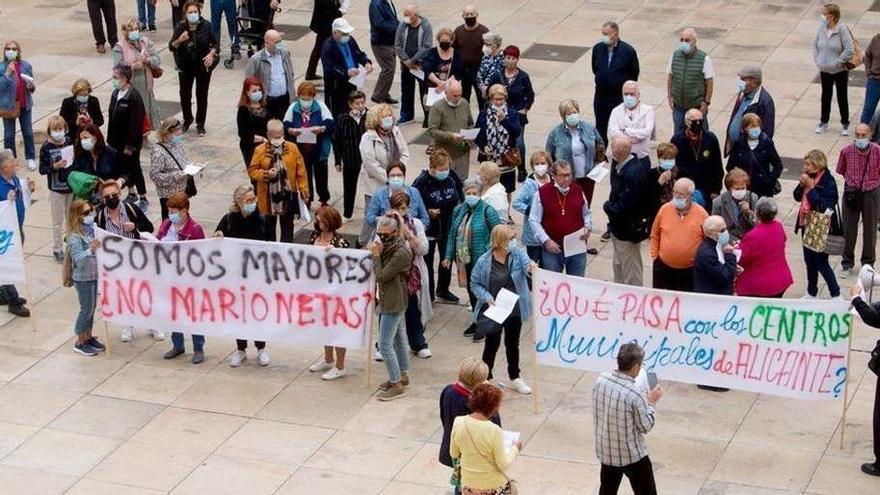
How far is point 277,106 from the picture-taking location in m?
19.7

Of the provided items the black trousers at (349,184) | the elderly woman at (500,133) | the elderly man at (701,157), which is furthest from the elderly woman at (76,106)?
the elderly man at (701,157)

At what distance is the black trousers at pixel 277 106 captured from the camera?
19.7m

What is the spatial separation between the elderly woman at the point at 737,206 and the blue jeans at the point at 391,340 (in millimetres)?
2981

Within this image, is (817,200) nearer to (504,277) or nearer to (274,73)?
(504,277)

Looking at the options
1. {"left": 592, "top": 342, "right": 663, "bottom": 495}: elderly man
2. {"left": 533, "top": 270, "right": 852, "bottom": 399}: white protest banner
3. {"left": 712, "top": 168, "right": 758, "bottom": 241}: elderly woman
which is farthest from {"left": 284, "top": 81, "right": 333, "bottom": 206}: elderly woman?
{"left": 592, "top": 342, "right": 663, "bottom": 495}: elderly man

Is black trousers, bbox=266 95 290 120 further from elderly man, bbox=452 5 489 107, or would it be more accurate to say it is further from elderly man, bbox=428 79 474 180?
elderly man, bbox=428 79 474 180

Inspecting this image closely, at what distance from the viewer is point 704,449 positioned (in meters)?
13.7

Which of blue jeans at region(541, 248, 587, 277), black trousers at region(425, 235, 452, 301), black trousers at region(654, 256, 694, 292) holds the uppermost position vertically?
black trousers at region(654, 256, 694, 292)

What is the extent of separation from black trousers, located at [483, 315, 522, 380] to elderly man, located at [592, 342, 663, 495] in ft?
8.77

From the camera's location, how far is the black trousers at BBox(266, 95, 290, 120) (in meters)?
19.7

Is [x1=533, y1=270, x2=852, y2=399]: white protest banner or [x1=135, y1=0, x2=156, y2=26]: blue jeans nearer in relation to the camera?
[x1=533, y1=270, x2=852, y2=399]: white protest banner

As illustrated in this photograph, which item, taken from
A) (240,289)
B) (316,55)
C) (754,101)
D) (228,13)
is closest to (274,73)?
(316,55)

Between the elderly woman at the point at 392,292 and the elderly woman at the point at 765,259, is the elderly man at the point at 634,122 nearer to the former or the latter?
the elderly woman at the point at 765,259

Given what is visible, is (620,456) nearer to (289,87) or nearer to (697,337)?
(697,337)
